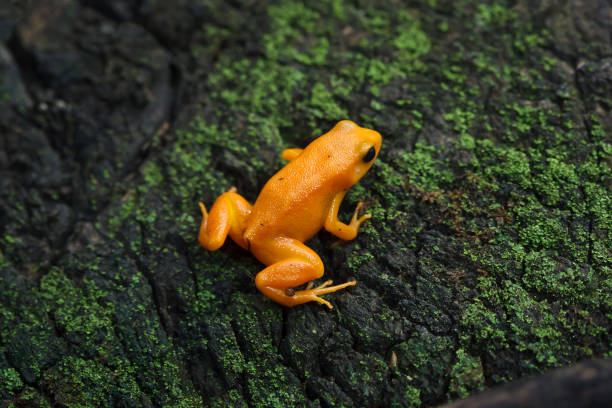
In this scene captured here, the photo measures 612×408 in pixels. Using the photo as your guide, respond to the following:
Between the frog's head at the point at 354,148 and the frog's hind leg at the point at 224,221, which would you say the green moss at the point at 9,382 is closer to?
the frog's hind leg at the point at 224,221

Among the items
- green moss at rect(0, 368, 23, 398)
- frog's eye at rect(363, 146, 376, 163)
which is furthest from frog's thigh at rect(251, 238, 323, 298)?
green moss at rect(0, 368, 23, 398)

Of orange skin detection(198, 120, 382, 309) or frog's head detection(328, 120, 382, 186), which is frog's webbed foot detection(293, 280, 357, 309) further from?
frog's head detection(328, 120, 382, 186)

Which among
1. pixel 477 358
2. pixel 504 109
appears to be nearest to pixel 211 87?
pixel 504 109

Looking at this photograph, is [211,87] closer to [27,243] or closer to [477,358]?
[27,243]

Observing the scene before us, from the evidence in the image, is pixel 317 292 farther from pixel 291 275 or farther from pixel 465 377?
pixel 465 377

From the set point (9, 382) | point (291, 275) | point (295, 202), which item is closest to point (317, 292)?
point (291, 275)

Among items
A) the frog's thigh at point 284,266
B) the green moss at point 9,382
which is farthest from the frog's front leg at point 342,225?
the green moss at point 9,382
